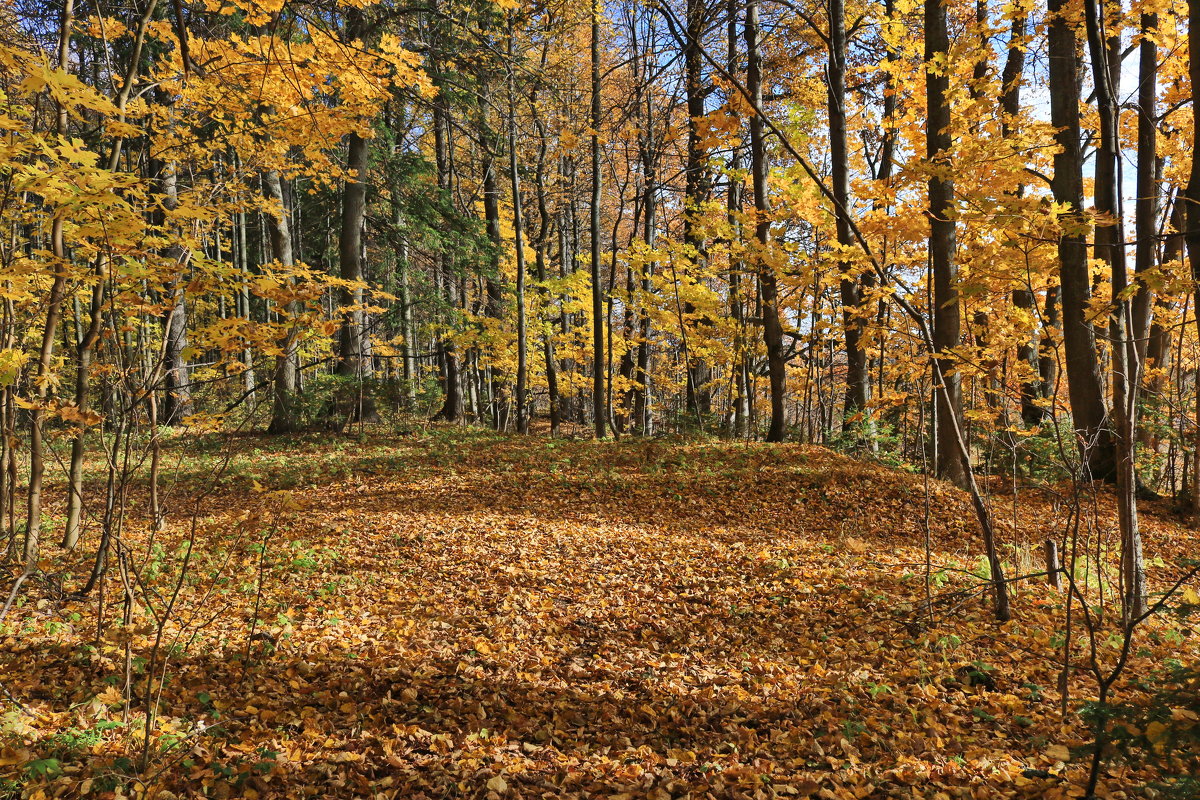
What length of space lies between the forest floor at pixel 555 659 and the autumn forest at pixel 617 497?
29 mm

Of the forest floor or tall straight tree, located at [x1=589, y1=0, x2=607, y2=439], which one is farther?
tall straight tree, located at [x1=589, y1=0, x2=607, y2=439]

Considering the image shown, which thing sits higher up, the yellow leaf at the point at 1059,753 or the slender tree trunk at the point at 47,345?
the slender tree trunk at the point at 47,345

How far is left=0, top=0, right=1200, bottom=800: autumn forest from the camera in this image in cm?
295

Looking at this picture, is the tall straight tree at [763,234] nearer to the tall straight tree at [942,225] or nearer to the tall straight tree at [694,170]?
the tall straight tree at [694,170]

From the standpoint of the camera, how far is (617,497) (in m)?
8.07

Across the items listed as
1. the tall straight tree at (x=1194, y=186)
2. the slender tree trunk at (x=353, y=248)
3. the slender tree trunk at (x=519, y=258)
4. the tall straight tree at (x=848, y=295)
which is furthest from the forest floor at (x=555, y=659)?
the slender tree trunk at (x=519, y=258)

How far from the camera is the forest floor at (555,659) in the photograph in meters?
2.88

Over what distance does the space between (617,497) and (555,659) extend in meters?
3.95

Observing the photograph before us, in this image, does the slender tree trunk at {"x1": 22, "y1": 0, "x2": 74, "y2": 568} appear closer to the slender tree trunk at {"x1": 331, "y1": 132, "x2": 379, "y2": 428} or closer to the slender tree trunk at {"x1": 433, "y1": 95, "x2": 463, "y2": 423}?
the slender tree trunk at {"x1": 331, "y1": 132, "x2": 379, "y2": 428}

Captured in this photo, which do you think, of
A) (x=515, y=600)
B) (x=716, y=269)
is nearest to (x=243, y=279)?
(x=515, y=600)

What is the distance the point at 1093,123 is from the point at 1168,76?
3.43 ft

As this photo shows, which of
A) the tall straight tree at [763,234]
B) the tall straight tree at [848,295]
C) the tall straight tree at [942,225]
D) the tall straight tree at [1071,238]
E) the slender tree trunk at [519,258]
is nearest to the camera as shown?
the tall straight tree at [1071,238]

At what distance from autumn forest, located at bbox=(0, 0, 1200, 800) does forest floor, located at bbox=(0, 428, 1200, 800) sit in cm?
3

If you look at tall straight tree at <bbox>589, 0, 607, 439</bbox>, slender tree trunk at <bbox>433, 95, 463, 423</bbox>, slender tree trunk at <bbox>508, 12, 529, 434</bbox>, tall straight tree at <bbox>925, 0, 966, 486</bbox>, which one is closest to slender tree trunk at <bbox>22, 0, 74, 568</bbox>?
tall straight tree at <bbox>589, 0, 607, 439</bbox>
